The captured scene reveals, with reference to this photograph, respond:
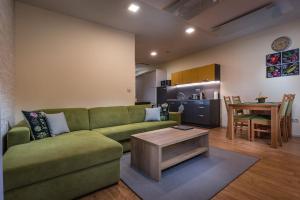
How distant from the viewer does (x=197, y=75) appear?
5.43 m

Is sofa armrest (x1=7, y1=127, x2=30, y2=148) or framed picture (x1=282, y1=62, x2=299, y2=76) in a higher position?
framed picture (x1=282, y1=62, x2=299, y2=76)

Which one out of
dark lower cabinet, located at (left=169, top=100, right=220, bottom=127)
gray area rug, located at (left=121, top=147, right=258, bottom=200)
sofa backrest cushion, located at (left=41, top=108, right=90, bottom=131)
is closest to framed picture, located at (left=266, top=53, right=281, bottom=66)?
dark lower cabinet, located at (left=169, top=100, right=220, bottom=127)

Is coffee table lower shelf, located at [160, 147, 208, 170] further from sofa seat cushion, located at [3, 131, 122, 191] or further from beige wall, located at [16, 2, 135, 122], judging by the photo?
beige wall, located at [16, 2, 135, 122]

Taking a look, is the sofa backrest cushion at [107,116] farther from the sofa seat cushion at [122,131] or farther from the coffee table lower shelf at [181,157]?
the coffee table lower shelf at [181,157]

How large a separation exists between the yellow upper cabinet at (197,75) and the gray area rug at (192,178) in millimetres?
3032

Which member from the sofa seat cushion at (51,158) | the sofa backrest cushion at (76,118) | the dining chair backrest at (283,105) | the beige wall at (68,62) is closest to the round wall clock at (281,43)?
the dining chair backrest at (283,105)

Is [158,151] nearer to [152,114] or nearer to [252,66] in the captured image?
[152,114]

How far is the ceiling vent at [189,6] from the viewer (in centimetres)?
247

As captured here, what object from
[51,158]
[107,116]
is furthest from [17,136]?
[107,116]

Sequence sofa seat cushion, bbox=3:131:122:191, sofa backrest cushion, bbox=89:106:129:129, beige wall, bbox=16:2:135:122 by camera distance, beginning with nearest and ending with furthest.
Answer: sofa seat cushion, bbox=3:131:122:191, beige wall, bbox=16:2:135:122, sofa backrest cushion, bbox=89:106:129:129

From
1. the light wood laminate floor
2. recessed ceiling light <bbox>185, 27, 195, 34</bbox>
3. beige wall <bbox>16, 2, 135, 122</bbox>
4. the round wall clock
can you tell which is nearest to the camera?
the light wood laminate floor

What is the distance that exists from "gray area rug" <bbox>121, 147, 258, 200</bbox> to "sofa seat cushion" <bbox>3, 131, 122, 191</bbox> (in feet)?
1.49

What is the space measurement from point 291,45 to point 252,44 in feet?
2.76

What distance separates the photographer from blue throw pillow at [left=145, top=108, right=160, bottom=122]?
142 inches
